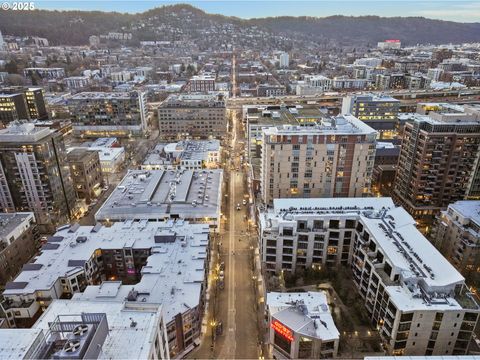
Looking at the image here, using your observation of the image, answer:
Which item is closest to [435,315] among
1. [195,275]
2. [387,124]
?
[195,275]

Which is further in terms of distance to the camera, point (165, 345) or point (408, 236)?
point (408, 236)

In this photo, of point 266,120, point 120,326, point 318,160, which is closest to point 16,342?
point 120,326

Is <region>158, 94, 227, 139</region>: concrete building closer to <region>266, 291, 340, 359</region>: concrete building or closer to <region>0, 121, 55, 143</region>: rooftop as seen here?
<region>0, 121, 55, 143</region>: rooftop

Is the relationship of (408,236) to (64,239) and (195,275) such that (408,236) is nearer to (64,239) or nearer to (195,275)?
(195,275)

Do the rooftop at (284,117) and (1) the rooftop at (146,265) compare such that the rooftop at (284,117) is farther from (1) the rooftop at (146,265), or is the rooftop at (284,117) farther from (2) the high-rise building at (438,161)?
(1) the rooftop at (146,265)

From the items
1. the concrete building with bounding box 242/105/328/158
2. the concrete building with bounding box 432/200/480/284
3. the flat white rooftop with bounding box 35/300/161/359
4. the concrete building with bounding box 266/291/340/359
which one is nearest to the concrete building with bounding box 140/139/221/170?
the concrete building with bounding box 242/105/328/158

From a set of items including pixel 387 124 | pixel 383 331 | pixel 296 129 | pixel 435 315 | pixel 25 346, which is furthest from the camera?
pixel 387 124

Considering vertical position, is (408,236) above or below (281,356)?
above

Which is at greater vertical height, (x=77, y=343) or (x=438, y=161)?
(x=77, y=343)

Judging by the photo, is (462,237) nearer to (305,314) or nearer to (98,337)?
(305,314)
